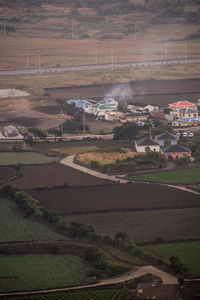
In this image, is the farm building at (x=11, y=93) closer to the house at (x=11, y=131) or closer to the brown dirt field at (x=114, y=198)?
the house at (x=11, y=131)

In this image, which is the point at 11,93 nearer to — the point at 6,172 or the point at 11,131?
the point at 11,131

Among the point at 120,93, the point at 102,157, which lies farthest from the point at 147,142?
the point at 120,93

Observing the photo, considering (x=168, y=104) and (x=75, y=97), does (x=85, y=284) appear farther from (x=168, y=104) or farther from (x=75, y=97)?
(x=75, y=97)

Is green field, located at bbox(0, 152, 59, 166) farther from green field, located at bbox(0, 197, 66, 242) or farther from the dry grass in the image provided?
green field, located at bbox(0, 197, 66, 242)

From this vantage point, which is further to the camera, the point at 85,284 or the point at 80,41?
the point at 80,41

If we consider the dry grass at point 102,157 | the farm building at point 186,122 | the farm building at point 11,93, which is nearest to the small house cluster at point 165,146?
the dry grass at point 102,157

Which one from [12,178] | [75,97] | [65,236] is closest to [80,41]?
[75,97]
